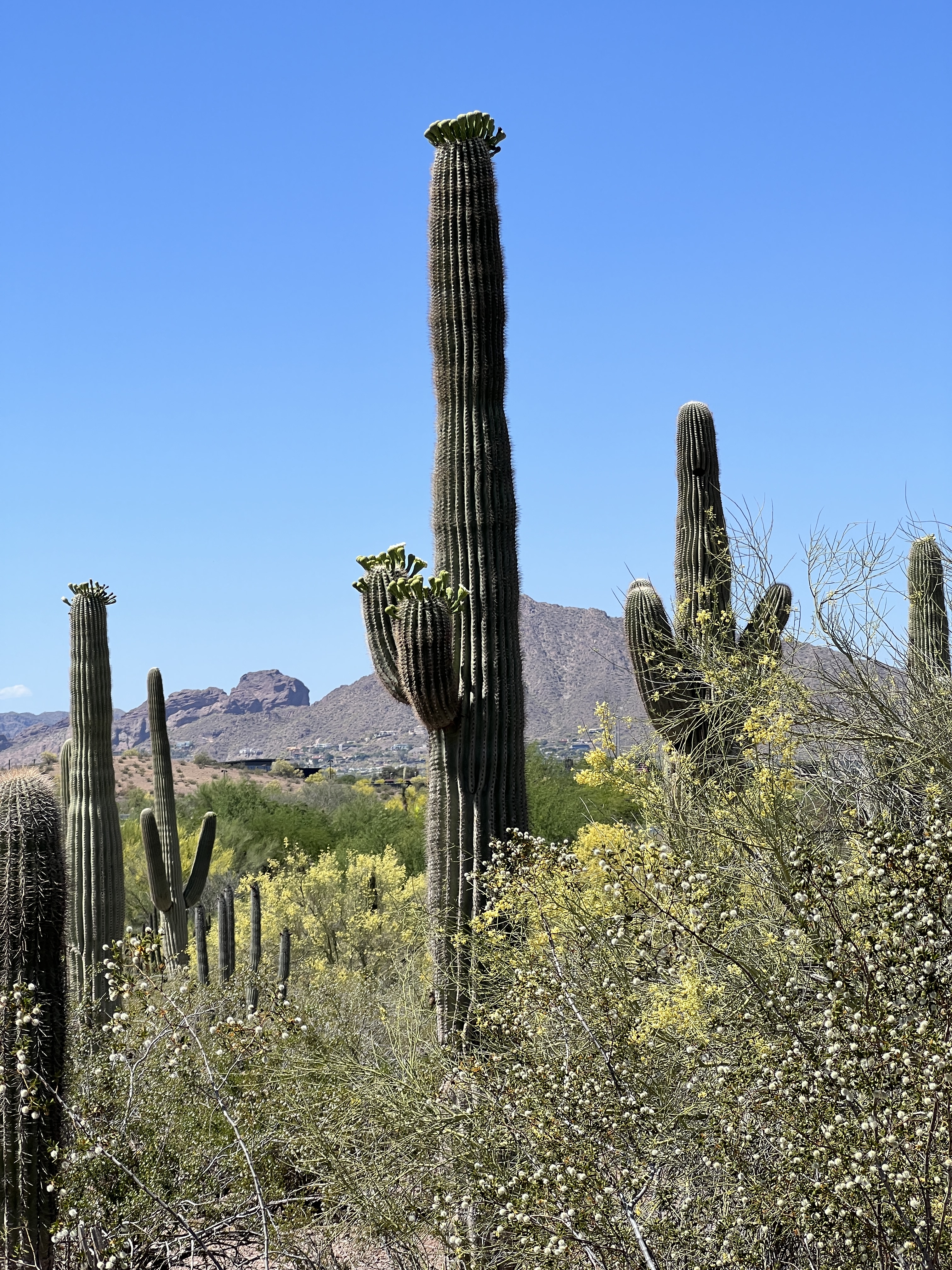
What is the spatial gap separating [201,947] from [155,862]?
3.75ft

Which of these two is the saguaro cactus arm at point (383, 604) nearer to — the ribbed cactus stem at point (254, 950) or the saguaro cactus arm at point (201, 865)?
the ribbed cactus stem at point (254, 950)

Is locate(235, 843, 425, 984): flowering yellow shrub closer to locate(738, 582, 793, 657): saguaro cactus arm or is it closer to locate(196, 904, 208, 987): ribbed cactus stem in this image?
locate(196, 904, 208, 987): ribbed cactus stem

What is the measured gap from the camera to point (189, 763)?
56.2 meters

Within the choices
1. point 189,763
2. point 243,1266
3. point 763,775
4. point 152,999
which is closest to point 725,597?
point 763,775

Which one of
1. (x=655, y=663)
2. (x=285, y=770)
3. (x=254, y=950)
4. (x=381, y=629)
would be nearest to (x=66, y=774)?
(x=254, y=950)

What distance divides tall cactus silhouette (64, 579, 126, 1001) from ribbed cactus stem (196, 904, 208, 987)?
4.07 feet

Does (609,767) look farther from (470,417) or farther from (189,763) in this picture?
(189,763)

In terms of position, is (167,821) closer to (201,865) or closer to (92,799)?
(201,865)

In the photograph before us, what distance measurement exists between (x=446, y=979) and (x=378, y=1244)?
98.2 inches

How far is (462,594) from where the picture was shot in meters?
8.53

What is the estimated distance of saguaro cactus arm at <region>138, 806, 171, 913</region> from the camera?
46.5 ft

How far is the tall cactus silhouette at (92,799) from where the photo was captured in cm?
1252

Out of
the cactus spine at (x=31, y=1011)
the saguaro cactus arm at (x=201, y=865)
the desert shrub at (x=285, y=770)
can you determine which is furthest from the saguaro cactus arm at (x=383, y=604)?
the desert shrub at (x=285, y=770)

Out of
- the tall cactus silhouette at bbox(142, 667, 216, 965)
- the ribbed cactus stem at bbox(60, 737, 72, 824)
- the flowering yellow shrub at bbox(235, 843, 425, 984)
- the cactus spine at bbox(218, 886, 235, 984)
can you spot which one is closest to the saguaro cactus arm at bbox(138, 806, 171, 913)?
the tall cactus silhouette at bbox(142, 667, 216, 965)
